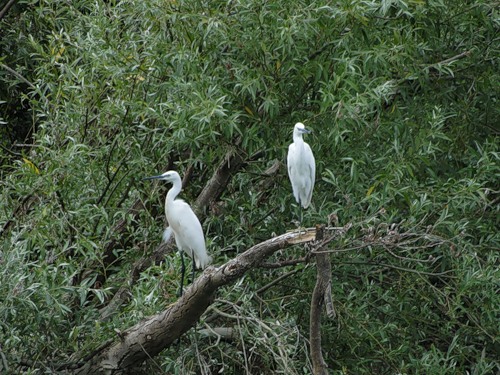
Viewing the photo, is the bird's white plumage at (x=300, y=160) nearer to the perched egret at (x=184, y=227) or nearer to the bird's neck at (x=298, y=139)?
the bird's neck at (x=298, y=139)

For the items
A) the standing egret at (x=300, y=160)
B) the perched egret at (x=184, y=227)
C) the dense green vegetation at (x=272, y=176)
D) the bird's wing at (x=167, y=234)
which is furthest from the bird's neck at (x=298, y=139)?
the bird's wing at (x=167, y=234)

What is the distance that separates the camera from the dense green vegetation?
202 inches

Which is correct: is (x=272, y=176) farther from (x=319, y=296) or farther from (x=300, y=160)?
(x=319, y=296)

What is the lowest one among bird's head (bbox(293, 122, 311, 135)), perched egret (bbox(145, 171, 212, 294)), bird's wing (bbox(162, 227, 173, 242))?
bird's wing (bbox(162, 227, 173, 242))

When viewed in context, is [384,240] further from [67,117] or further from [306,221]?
[67,117]

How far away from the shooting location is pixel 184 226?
17.3 feet

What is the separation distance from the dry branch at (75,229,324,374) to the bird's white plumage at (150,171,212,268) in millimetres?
514

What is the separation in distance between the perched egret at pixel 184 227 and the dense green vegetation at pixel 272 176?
0.44ft

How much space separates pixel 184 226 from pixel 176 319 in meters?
0.60

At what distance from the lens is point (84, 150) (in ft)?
18.4

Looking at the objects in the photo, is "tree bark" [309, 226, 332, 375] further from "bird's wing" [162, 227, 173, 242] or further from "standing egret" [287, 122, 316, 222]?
"bird's wing" [162, 227, 173, 242]

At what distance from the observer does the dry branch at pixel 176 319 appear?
4.35 meters

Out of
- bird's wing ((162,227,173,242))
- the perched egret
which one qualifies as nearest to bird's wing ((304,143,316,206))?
the perched egret

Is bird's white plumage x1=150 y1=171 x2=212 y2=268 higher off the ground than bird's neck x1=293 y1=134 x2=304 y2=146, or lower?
lower
